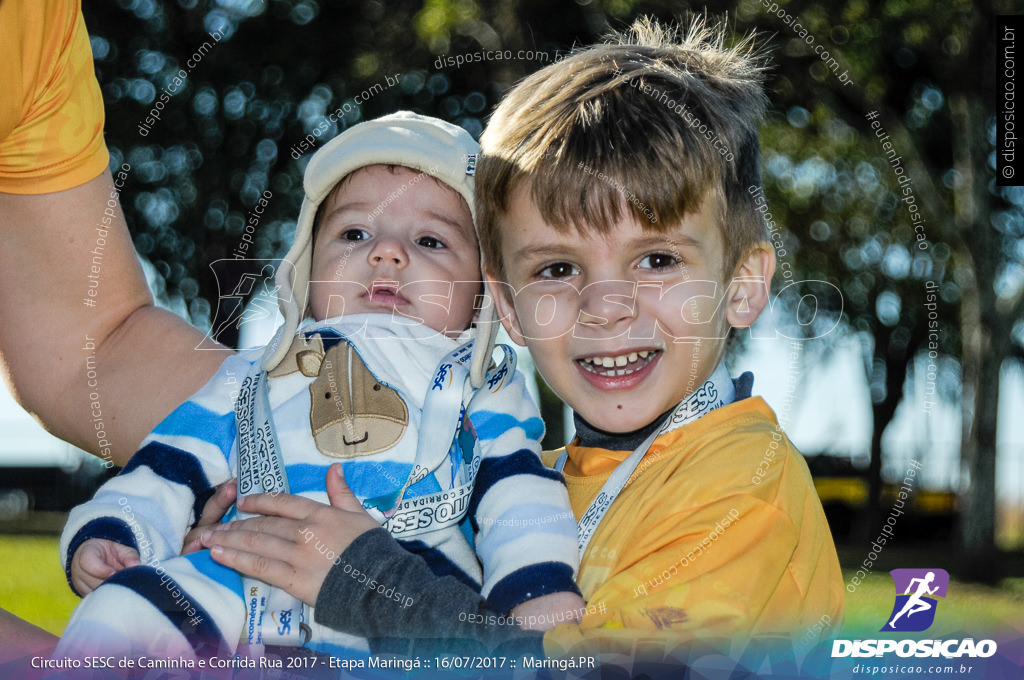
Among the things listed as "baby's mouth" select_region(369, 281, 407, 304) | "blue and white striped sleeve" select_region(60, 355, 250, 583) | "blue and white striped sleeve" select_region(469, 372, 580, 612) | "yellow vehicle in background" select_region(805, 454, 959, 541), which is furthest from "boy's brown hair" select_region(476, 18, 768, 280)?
"yellow vehicle in background" select_region(805, 454, 959, 541)

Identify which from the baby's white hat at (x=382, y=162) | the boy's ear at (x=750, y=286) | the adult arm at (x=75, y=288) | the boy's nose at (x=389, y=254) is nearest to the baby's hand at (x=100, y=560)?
the adult arm at (x=75, y=288)

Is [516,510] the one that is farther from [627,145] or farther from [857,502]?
[857,502]

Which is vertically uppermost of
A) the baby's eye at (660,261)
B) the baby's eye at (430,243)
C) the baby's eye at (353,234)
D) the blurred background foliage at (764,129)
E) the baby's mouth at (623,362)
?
the baby's eye at (660,261)

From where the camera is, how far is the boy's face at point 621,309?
1.73m

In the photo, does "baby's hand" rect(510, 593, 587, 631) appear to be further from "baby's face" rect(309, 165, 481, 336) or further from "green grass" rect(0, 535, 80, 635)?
"green grass" rect(0, 535, 80, 635)

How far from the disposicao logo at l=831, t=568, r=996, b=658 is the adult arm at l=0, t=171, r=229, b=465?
151 cm

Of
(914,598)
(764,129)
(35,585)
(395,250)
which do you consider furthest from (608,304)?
(35,585)

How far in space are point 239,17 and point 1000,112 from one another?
15.2 feet

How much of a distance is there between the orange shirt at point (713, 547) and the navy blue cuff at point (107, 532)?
83 centimetres

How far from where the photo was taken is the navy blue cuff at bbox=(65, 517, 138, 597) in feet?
5.65

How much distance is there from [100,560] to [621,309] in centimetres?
108

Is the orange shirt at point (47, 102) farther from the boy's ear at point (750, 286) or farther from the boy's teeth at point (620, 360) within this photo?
the boy's ear at point (750, 286)

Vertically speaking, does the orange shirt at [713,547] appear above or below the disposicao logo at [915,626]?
above

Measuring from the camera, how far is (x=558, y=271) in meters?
1.83
